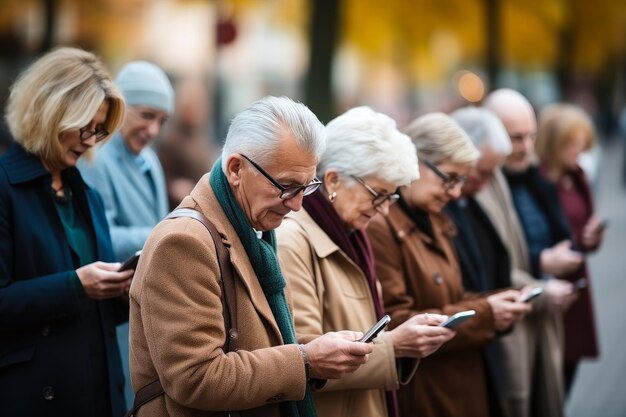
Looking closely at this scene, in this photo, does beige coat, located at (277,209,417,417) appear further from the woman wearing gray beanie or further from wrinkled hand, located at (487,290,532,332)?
the woman wearing gray beanie

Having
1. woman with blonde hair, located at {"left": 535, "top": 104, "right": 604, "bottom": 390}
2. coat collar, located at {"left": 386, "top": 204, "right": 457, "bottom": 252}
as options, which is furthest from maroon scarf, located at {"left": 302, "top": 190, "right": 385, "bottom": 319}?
woman with blonde hair, located at {"left": 535, "top": 104, "right": 604, "bottom": 390}

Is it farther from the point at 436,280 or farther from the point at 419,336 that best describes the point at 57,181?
the point at 436,280

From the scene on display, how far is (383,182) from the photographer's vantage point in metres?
4.06

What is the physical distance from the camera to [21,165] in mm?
3820

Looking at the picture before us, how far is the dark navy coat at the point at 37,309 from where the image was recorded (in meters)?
3.66

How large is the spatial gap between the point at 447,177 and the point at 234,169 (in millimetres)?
1740

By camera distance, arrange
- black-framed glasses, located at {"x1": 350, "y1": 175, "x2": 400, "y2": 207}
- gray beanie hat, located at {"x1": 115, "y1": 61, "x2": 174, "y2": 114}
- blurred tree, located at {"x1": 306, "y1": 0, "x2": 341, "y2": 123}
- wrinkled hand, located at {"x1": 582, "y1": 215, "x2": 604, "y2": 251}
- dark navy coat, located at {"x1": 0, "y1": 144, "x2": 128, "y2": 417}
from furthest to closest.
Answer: blurred tree, located at {"x1": 306, "y1": 0, "x2": 341, "y2": 123} → wrinkled hand, located at {"x1": 582, "y1": 215, "x2": 604, "y2": 251} → gray beanie hat, located at {"x1": 115, "y1": 61, "x2": 174, "y2": 114} → black-framed glasses, located at {"x1": 350, "y1": 175, "x2": 400, "y2": 207} → dark navy coat, located at {"x1": 0, "y1": 144, "x2": 128, "y2": 417}

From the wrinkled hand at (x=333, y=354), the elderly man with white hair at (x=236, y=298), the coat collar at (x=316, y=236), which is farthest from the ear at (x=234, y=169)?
the coat collar at (x=316, y=236)

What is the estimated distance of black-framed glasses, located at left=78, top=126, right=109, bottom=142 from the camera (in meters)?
3.90

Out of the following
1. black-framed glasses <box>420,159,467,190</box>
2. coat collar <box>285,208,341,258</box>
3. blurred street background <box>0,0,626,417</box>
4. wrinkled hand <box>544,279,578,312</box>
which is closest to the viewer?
coat collar <box>285,208,341,258</box>

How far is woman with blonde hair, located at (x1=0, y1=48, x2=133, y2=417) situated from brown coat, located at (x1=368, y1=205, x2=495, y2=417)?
1.22 m

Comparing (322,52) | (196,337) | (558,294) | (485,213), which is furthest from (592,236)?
(322,52)

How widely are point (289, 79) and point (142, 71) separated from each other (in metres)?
29.9

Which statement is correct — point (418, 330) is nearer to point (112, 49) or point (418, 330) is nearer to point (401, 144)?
point (401, 144)
